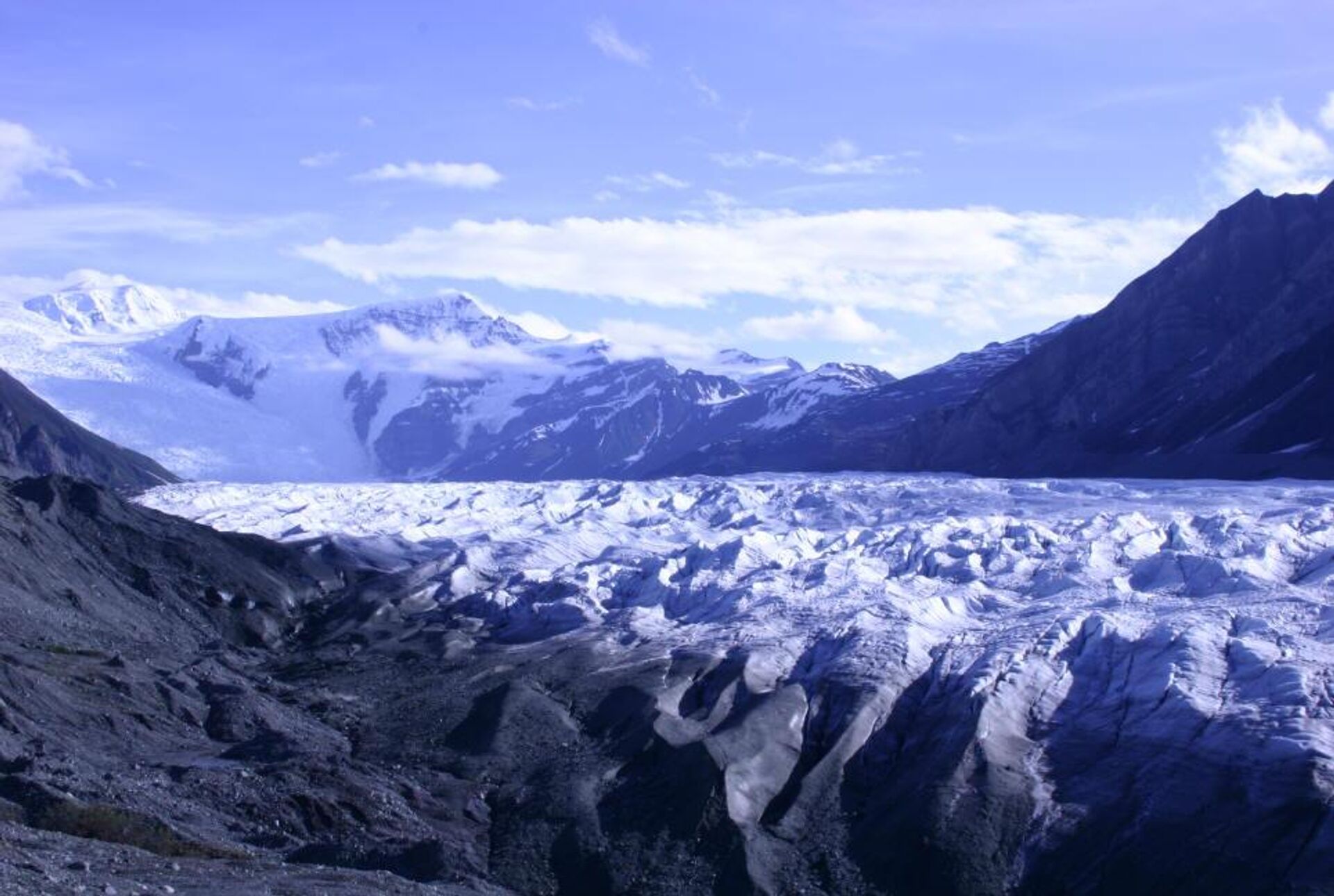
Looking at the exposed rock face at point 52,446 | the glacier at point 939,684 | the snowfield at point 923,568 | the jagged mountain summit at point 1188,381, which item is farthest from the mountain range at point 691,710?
the exposed rock face at point 52,446

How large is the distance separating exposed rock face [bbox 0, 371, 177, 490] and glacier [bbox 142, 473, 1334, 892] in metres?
87.2

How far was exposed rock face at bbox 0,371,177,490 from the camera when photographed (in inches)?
6880

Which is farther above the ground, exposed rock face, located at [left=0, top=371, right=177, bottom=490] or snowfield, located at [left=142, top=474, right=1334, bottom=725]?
exposed rock face, located at [left=0, top=371, right=177, bottom=490]

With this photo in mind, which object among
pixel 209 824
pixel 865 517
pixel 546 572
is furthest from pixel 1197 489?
pixel 209 824

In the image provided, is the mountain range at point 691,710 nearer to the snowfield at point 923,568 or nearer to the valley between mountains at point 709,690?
the valley between mountains at point 709,690

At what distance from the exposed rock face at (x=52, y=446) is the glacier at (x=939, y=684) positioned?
286 feet

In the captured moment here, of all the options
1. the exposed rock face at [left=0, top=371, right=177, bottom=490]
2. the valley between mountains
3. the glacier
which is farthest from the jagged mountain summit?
the exposed rock face at [left=0, top=371, right=177, bottom=490]

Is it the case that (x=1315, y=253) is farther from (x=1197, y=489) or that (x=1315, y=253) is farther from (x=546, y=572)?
(x=546, y=572)

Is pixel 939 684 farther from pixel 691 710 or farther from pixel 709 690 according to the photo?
pixel 691 710

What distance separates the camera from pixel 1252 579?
6906 cm

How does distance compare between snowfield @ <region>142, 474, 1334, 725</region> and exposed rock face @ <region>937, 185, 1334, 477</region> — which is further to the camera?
exposed rock face @ <region>937, 185, 1334, 477</region>

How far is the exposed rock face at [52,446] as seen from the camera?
174750mm

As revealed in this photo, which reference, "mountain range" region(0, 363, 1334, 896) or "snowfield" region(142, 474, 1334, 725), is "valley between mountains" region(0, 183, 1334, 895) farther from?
"snowfield" region(142, 474, 1334, 725)

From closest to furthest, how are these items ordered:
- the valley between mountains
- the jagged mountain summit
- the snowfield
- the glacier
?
the valley between mountains, the glacier, the snowfield, the jagged mountain summit
